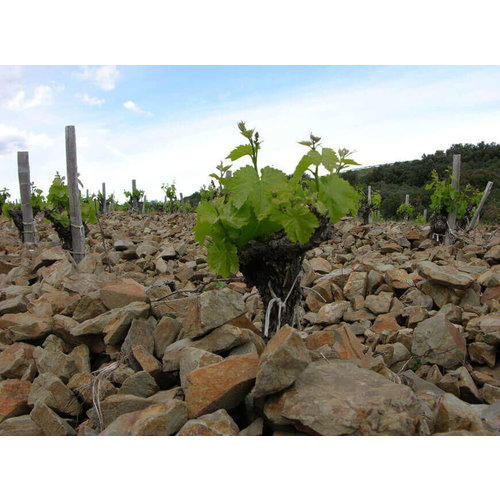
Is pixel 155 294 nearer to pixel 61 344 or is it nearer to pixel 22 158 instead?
pixel 61 344

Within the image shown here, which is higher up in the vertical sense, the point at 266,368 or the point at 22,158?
the point at 22,158

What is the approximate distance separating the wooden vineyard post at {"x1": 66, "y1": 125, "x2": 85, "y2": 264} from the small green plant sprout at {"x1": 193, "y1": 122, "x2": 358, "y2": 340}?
203 inches

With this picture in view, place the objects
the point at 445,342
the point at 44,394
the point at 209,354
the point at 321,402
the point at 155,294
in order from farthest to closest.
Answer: the point at 155,294
the point at 445,342
the point at 44,394
the point at 209,354
the point at 321,402

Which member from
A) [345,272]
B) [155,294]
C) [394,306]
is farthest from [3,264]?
[394,306]

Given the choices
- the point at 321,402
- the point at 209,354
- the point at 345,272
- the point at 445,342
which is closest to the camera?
the point at 321,402

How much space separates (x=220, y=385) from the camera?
6.81 feet

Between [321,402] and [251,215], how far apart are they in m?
1.21

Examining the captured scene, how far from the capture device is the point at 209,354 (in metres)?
2.41

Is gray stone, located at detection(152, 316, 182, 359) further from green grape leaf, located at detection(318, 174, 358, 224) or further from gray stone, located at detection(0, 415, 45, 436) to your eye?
green grape leaf, located at detection(318, 174, 358, 224)

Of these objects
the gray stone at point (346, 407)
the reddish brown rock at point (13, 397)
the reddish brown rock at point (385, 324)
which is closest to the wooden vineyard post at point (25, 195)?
the reddish brown rock at point (13, 397)

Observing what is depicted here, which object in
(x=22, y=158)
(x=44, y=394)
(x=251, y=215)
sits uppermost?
(x=22, y=158)

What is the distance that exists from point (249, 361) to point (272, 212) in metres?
0.86

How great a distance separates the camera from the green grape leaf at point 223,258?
8.22 ft

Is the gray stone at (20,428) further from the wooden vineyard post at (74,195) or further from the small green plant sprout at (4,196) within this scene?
the small green plant sprout at (4,196)
